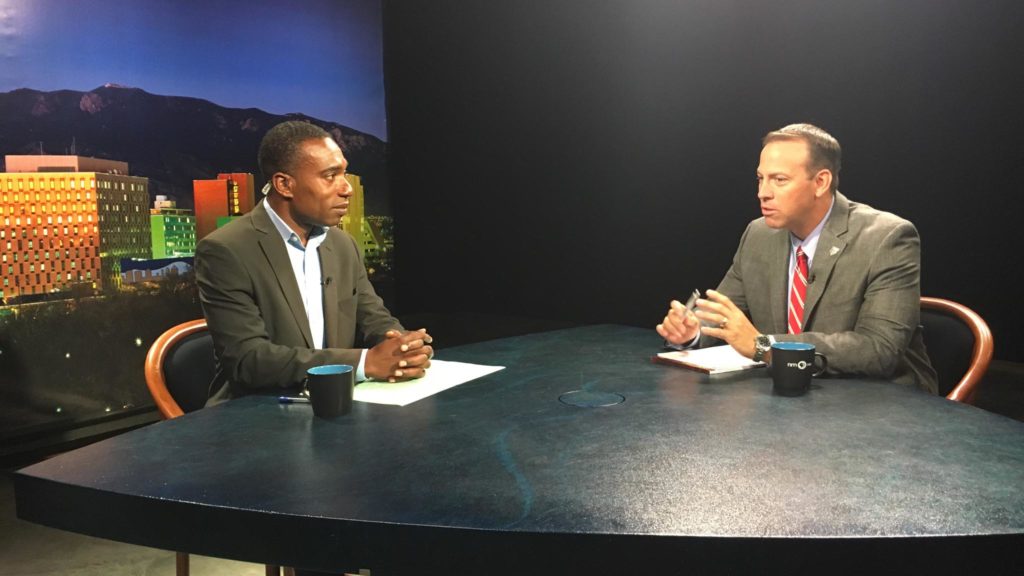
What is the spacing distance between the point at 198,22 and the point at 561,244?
281 centimetres

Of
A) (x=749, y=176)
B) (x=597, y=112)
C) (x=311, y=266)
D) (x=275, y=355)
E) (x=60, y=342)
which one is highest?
(x=597, y=112)

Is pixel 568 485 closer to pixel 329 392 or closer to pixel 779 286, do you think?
pixel 329 392

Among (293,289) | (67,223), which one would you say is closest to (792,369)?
(293,289)

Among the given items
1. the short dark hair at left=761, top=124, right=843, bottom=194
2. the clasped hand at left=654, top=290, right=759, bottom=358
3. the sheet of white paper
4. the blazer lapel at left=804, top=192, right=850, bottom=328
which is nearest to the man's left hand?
the clasped hand at left=654, top=290, right=759, bottom=358

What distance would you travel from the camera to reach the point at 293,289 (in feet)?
6.45

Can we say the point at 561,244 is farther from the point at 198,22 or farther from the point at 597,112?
the point at 198,22

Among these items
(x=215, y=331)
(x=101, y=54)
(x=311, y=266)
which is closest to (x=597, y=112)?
(x=101, y=54)

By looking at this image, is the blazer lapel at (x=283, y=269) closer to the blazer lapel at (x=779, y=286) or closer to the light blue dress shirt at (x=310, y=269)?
the light blue dress shirt at (x=310, y=269)

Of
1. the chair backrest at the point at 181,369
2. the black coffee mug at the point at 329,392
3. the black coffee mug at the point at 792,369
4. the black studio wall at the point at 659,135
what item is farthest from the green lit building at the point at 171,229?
the black coffee mug at the point at 792,369

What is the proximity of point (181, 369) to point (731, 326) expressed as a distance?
1.35m

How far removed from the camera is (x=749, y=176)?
15.1ft

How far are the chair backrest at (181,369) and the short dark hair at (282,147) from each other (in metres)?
0.47

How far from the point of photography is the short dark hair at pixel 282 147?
206 cm

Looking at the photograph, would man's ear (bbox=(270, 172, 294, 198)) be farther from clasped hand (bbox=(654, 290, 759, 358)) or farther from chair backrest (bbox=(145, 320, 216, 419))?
clasped hand (bbox=(654, 290, 759, 358))
